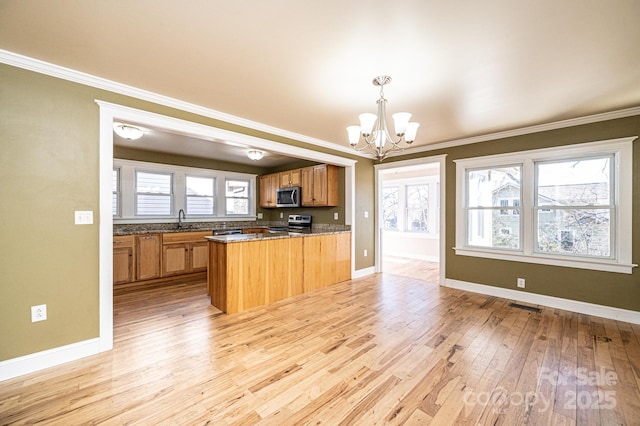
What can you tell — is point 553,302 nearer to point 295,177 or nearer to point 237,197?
point 295,177

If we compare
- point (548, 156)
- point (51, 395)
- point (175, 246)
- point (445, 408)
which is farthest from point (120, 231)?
point (548, 156)

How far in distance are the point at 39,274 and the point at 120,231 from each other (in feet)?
8.65

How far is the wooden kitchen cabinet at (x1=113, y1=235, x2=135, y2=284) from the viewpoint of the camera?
13.8ft

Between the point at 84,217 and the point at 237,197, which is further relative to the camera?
the point at 237,197

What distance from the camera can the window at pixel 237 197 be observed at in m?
Result: 6.34

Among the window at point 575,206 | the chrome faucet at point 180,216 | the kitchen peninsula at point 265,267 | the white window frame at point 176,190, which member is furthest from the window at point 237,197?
the window at point 575,206

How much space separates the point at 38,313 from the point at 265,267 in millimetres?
2152

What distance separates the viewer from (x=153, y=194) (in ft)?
17.0

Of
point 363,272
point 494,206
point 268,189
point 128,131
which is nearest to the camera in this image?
point 128,131

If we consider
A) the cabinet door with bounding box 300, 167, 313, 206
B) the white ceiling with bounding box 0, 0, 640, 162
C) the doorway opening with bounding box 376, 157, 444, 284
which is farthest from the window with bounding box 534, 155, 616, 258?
the cabinet door with bounding box 300, 167, 313, 206

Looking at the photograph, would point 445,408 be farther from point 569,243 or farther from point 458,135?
point 458,135

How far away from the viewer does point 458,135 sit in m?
4.08

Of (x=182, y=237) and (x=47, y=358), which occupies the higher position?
(x=182, y=237)

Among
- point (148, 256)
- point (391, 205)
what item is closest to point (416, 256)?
point (391, 205)
